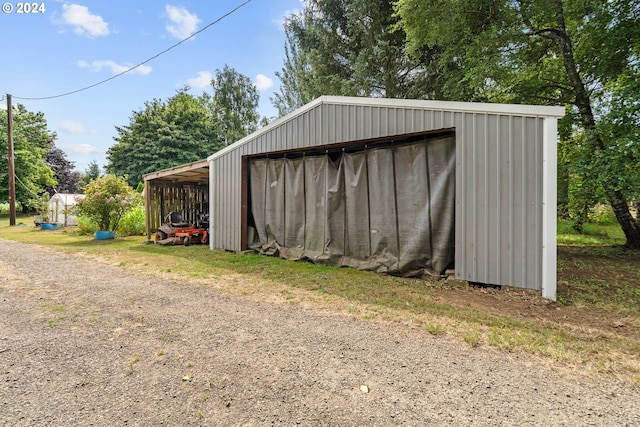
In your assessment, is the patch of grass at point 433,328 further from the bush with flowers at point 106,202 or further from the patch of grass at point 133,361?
the bush with flowers at point 106,202

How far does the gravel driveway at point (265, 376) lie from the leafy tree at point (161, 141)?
71.4ft

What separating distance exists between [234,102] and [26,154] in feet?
46.3

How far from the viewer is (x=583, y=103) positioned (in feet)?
23.1

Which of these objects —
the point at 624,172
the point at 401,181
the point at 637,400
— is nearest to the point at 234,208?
the point at 401,181

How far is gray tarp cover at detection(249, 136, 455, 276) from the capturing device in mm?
4684

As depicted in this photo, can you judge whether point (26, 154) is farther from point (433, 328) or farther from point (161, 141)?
point (433, 328)

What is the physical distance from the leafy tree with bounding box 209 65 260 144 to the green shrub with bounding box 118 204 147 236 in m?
11.1

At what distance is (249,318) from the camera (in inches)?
123

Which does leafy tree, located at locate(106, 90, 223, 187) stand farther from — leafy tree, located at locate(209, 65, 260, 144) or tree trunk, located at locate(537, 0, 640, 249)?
tree trunk, located at locate(537, 0, 640, 249)

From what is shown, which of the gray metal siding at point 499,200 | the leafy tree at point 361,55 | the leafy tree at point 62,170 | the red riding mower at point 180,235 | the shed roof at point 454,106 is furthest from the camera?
the leafy tree at point 62,170

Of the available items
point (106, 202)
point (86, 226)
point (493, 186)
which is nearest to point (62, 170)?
point (86, 226)

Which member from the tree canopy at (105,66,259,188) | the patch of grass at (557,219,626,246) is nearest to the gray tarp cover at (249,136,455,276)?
the patch of grass at (557,219,626,246)

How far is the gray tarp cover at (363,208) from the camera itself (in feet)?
15.4

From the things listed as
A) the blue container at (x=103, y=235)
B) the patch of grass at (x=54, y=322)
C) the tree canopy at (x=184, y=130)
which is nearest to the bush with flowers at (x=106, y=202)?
the blue container at (x=103, y=235)
